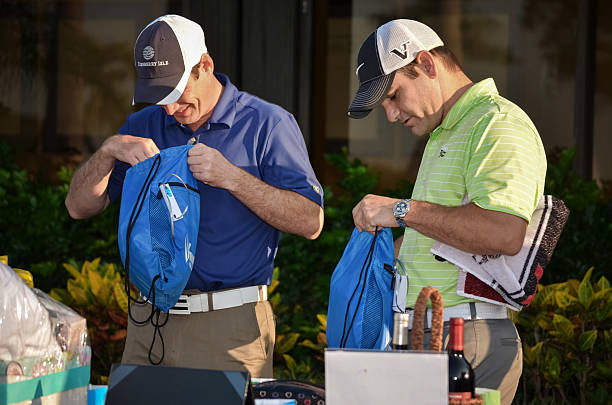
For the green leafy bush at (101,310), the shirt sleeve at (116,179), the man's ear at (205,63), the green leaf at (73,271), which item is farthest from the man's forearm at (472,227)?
the green leaf at (73,271)

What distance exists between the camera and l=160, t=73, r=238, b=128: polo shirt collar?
109 inches

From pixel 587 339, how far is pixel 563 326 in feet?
0.43

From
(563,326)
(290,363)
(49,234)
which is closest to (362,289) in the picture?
(563,326)

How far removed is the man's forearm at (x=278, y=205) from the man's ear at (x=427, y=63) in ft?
1.95

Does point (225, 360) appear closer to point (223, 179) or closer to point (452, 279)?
point (223, 179)

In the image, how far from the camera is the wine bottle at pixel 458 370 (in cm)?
165

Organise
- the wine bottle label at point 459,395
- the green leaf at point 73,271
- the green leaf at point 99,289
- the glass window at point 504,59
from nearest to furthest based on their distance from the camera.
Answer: the wine bottle label at point 459,395 < the green leaf at point 99,289 < the green leaf at point 73,271 < the glass window at point 504,59

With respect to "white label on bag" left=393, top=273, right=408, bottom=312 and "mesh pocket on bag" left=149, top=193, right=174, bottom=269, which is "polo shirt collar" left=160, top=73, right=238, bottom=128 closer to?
"mesh pocket on bag" left=149, top=193, right=174, bottom=269

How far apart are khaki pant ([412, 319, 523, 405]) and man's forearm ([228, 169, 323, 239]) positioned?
605 mm

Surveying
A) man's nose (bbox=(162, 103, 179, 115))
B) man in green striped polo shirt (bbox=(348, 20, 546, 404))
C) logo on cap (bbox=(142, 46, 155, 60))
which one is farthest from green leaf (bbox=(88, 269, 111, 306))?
man in green striped polo shirt (bbox=(348, 20, 546, 404))

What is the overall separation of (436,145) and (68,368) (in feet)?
3.95

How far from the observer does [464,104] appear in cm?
232

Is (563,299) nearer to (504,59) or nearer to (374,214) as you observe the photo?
(374,214)

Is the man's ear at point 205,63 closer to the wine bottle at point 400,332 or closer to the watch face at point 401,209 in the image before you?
the watch face at point 401,209
